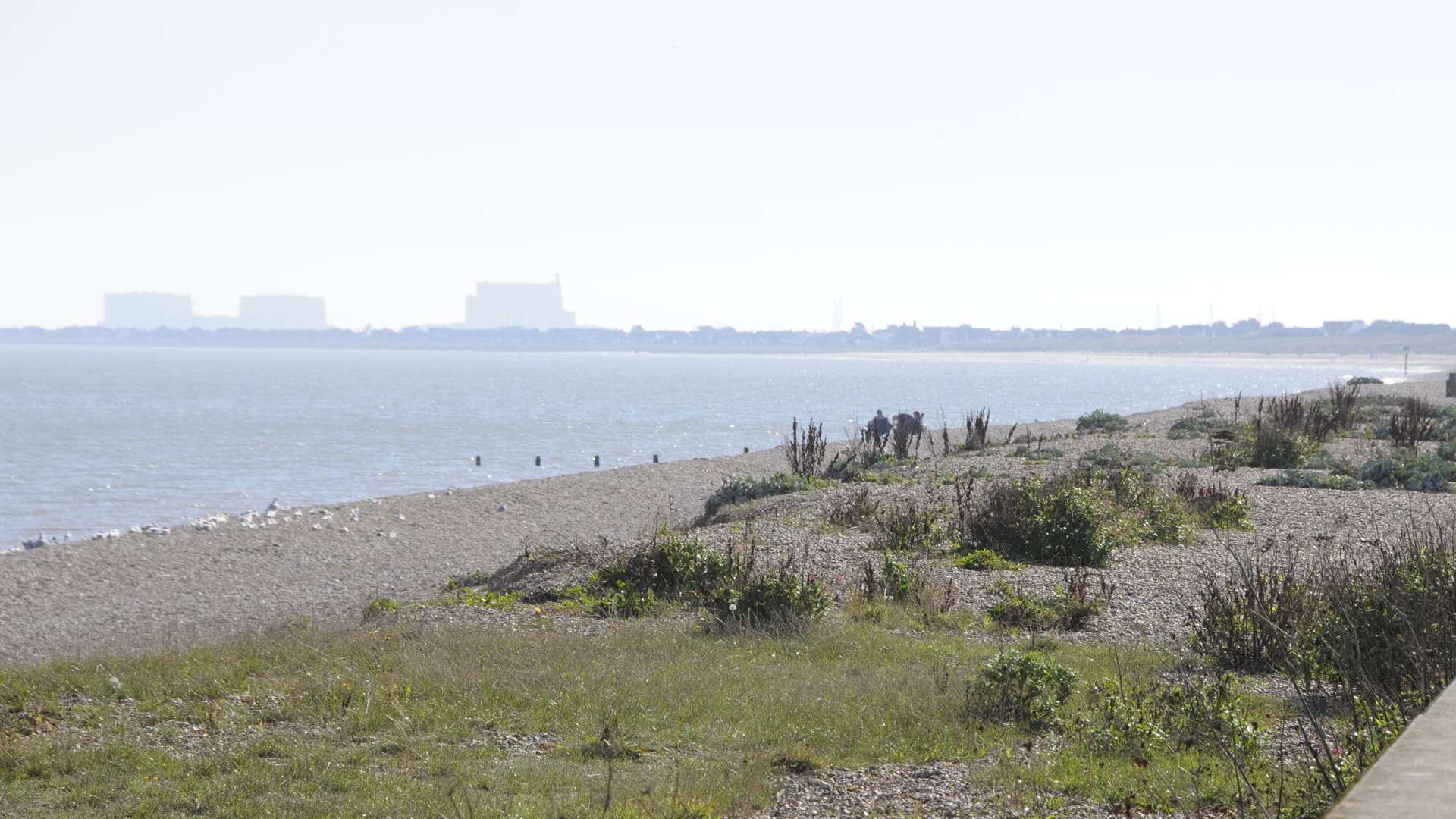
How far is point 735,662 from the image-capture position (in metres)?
8.42

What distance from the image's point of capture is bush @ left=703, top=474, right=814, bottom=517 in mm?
19188

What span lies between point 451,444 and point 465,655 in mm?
43536

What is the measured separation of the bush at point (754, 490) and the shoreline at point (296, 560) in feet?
4.91

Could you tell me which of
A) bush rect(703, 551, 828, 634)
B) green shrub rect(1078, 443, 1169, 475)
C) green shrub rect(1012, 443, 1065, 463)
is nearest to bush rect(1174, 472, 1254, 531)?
green shrub rect(1078, 443, 1169, 475)

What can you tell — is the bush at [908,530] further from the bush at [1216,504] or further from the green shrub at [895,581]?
the bush at [1216,504]

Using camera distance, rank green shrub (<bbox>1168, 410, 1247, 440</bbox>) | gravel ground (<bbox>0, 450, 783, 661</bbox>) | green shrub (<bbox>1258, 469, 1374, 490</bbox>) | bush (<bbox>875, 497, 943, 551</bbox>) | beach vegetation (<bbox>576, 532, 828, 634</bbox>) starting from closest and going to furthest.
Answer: beach vegetation (<bbox>576, 532, 828, 634</bbox>) < bush (<bbox>875, 497, 943, 551</bbox>) < gravel ground (<bbox>0, 450, 783, 661</bbox>) < green shrub (<bbox>1258, 469, 1374, 490</bbox>) < green shrub (<bbox>1168, 410, 1247, 440</bbox>)

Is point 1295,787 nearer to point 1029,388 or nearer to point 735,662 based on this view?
point 735,662

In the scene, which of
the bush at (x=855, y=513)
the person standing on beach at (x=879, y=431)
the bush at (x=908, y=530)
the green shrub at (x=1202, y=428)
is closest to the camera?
the bush at (x=908, y=530)

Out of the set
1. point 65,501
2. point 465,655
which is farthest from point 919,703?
point 65,501

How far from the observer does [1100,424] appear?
112 feet

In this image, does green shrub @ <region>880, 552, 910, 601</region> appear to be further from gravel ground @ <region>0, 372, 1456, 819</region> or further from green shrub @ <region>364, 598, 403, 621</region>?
green shrub @ <region>364, 598, 403, 621</region>

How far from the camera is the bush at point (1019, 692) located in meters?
6.98

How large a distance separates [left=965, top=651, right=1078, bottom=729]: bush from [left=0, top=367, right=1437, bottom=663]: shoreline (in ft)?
21.5

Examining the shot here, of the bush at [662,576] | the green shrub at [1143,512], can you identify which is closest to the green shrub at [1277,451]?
the green shrub at [1143,512]
